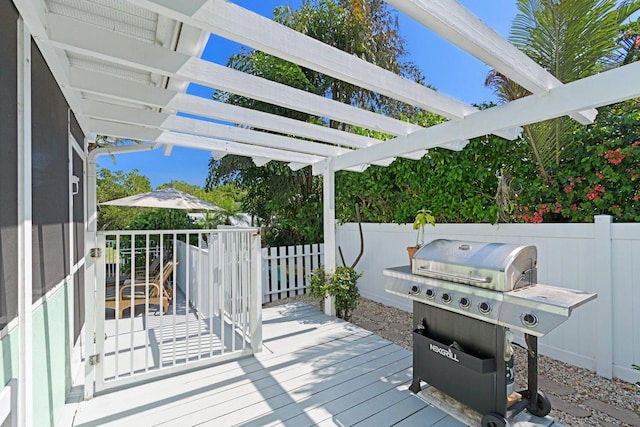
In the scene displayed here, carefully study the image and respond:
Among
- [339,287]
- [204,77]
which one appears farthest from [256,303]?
[204,77]

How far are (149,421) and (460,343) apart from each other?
254 centimetres

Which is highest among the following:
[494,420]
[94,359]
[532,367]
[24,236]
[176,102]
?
[176,102]

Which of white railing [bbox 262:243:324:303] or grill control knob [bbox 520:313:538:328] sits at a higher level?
grill control knob [bbox 520:313:538:328]

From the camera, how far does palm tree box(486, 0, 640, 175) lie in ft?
9.70

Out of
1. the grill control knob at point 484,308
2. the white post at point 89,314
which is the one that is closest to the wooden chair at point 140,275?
the white post at point 89,314

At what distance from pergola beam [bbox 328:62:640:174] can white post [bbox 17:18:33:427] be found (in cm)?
327

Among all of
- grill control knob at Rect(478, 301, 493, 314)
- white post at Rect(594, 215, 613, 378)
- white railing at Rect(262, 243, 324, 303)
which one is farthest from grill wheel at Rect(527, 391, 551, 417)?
white railing at Rect(262, 243, 324, 303)

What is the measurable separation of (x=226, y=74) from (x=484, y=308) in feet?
8.17

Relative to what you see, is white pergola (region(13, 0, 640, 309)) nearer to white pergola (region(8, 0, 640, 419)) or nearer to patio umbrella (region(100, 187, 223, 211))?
white pergola (region(8, 0, 640, 419))

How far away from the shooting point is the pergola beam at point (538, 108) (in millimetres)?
2127

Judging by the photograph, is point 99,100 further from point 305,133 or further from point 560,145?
point 560,145

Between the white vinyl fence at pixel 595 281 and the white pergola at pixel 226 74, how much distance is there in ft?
4.12

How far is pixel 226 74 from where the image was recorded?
223cm

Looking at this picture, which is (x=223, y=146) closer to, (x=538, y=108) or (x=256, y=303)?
(x=256, y=303)
